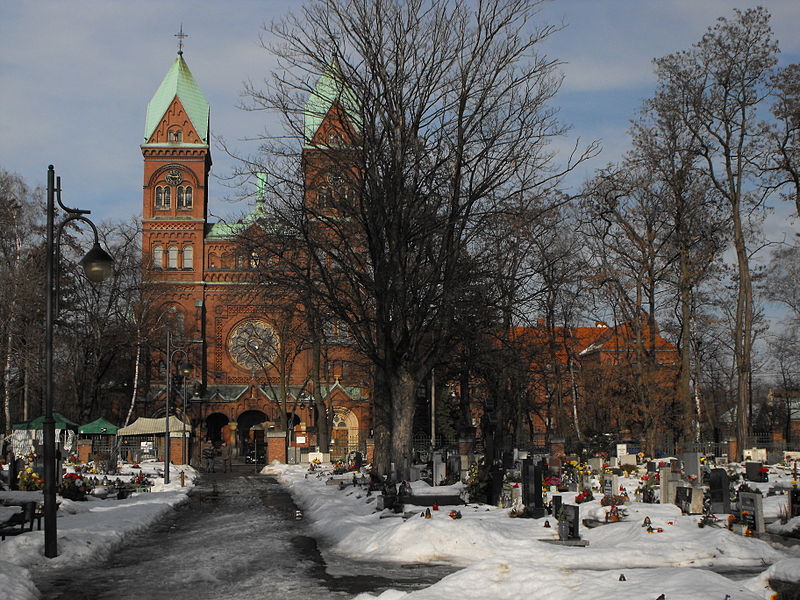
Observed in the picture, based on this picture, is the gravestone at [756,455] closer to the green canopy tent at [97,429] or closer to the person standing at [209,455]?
the person standing at [209,455]

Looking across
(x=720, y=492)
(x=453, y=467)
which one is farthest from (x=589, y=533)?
(x=453, y=467)

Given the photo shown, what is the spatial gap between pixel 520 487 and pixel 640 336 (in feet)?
61.6

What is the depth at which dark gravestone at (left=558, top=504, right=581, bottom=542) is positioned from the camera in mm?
14281

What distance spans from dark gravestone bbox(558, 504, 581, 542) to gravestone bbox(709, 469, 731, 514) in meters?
3.36

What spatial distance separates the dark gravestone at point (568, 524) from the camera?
1428 cm

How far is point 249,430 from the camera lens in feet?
220

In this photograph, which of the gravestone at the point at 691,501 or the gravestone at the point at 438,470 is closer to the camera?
the gravestone at the point at 691,501

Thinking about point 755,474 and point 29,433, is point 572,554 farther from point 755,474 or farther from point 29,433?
point 29,433

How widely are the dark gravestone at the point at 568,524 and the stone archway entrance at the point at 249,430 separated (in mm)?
52034

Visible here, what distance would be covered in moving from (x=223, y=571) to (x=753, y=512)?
795cm

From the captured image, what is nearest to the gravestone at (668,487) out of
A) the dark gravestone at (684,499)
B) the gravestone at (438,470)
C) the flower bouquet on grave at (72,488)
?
the dark gravestone at (684,499)

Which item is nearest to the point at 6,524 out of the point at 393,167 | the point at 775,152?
the point at 393,167

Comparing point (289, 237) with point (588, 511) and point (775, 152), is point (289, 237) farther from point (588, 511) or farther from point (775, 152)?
point (775, 152)

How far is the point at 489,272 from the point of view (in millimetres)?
22547
